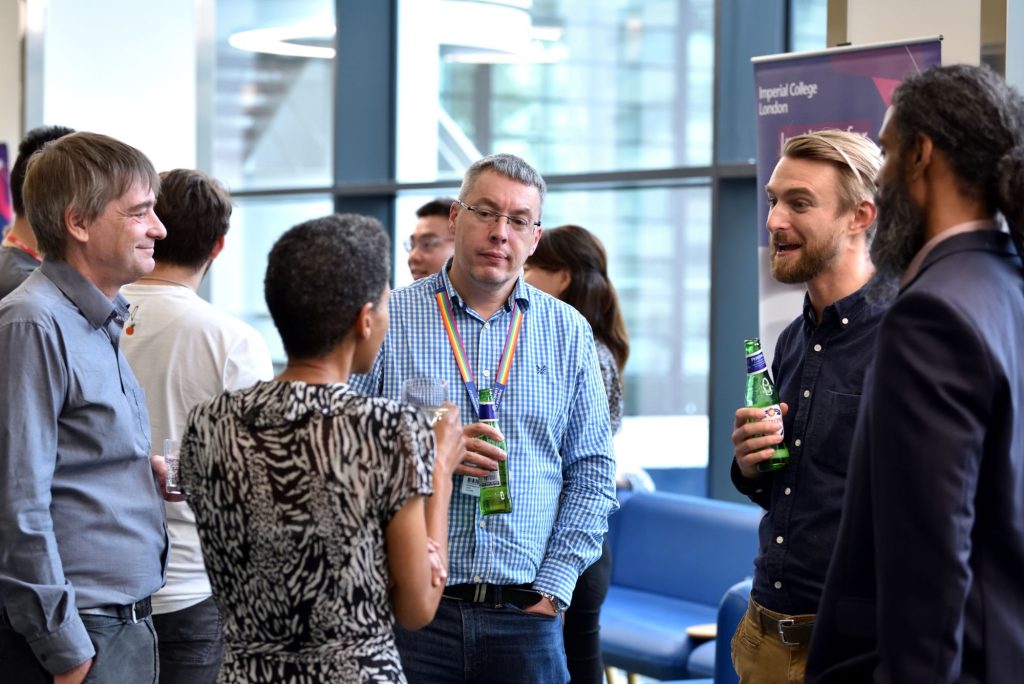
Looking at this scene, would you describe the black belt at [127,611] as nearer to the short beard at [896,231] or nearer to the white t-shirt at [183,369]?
the white t-shirt at [183,369]

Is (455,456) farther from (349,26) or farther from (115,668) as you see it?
(349,26)

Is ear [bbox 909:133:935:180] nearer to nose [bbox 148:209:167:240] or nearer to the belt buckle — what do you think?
the belt buckle

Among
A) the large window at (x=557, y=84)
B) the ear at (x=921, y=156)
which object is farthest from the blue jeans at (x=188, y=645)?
the large window at (x=557, y=84)

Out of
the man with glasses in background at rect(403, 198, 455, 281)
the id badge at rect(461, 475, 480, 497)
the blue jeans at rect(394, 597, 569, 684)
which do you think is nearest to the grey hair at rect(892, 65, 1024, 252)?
the id badge at rect(461, 475, 480, 497)

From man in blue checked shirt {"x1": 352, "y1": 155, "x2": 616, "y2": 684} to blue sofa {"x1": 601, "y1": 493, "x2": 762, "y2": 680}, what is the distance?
7.00 feet

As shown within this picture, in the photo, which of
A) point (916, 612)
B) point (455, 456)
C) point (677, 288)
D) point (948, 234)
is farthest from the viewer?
point (677, 288)

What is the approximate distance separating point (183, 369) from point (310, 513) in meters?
1.19

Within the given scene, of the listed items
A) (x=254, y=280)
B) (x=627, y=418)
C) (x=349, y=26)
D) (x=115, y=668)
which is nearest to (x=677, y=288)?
(x=627, y=418)

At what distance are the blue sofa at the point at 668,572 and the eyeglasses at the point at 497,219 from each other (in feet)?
8.19

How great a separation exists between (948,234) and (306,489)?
3.35 ft

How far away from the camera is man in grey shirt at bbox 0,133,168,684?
218 cm

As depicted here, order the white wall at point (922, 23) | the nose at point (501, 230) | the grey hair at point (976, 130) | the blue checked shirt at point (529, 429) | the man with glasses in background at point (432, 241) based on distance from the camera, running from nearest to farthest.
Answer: the grey hair at point (976, 130)
the blue checked shirt at point (529, 429)
the nose at point (501, 230)
the white wall at point (922, 23)
the man with glasses in background at point (432, 241)

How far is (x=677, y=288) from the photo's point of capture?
637 centimetres

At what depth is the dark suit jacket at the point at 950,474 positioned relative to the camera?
157 cm
